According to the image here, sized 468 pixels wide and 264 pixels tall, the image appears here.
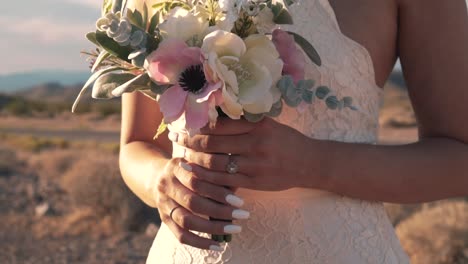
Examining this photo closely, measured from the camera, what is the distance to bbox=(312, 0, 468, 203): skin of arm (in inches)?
86.7

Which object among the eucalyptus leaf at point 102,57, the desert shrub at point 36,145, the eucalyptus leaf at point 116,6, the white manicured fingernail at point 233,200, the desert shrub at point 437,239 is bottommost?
the desert shrub at point 36,145

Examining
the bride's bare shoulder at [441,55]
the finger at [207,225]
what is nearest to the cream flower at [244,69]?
the finger at [207,225]

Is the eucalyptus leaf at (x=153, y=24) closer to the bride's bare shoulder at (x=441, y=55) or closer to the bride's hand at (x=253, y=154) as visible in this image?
the bride's hand at (x=253, y=154)

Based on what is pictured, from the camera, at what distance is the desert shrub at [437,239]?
9977 millimetres

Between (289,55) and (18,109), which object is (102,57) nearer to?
(289,55)

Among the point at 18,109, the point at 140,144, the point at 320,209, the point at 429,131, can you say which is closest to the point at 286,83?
the point at 320,209

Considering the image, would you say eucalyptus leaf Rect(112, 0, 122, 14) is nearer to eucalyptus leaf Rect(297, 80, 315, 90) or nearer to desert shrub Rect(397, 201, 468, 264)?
eucalyptus leaf Rect(297, 80, 315, 90)

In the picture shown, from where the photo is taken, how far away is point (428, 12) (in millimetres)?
2256

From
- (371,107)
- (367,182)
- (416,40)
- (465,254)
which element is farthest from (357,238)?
(465,254)

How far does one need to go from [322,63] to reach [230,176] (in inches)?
17.2

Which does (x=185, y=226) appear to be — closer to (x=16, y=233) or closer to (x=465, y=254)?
(x=465, y=254)

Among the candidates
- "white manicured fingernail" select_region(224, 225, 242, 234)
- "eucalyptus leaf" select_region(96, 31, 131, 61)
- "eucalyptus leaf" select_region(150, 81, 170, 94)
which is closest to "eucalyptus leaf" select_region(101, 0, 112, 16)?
"eucalyptus leaf" select_region(96, 31, 131, 61)

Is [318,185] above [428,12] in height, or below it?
below

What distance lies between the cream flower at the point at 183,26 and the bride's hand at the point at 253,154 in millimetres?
225
